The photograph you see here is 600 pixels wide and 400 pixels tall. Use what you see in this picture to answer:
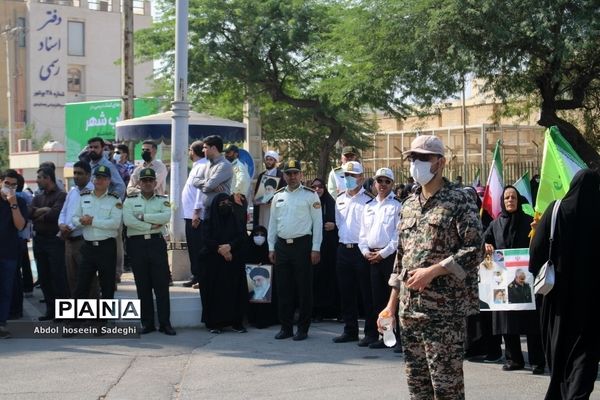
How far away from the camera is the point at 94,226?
1126 centimetres

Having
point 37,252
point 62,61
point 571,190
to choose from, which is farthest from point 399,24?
point 62,61

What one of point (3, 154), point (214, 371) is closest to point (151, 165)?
point (214, 371)

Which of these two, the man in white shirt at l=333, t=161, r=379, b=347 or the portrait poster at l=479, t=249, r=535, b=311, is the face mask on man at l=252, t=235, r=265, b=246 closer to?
the man in white shirt at l=333, t=161, r=379, b=347

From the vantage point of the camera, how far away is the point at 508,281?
9172 mm

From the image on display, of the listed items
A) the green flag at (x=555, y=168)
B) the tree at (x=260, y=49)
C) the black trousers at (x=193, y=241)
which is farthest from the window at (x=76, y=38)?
the green flag at (x=555, y=168)

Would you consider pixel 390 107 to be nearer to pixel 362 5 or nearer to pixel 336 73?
pixel 336 73

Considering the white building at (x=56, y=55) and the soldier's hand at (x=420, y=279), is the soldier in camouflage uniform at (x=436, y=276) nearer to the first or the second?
the soldier's hand at (x=420, y=279)

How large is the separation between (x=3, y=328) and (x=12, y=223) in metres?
1.20

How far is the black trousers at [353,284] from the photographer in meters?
10.8

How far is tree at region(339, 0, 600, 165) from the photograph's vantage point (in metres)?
19.7

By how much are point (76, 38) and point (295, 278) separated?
81.5 metres

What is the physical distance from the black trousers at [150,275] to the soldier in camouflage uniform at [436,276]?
5.75 meters

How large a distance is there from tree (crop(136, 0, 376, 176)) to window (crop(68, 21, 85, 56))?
2391 inches

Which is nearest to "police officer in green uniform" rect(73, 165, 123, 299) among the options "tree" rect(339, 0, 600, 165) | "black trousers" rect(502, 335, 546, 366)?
"black trousers" rect(502, 335, 546, 366)
